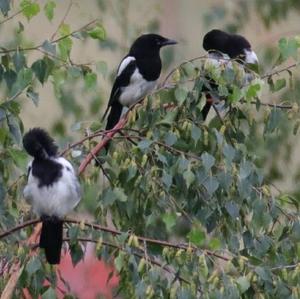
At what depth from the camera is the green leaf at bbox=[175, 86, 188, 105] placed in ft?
15.7

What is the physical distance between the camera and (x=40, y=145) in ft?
16.7

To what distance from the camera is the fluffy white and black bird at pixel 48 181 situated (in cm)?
509

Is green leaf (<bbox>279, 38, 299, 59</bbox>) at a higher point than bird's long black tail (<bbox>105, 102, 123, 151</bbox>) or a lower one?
higher

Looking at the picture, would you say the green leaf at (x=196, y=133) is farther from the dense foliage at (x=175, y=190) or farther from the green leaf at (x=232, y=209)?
the green leaf at (x=232, y=209)

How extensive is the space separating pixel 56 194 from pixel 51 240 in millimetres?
322

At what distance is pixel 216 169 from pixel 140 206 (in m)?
0.34

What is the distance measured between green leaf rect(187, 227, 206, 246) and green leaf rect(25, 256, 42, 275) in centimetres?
55

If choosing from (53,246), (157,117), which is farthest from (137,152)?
(53,246)

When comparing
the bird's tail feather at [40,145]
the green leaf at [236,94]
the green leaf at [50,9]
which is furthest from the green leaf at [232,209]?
the green leaf at [50,9]

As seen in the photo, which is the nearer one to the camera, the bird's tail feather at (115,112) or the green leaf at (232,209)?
the green leaf at (232,209)

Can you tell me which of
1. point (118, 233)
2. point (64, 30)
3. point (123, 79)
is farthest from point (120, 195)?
point (123, 79)

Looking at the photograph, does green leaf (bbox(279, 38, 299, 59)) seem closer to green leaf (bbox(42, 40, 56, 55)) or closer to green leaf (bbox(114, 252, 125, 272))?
green leaf (bbox(42, 40, 56, 55))

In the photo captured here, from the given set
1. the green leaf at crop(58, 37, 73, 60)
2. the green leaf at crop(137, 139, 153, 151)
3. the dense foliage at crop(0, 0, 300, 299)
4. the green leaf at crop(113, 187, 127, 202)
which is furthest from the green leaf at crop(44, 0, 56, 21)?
the green leaf at crop(113, 187, 127, 202)

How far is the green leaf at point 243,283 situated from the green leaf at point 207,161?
44cm
